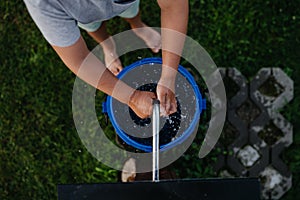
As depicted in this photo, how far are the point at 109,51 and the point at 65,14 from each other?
0.66 m

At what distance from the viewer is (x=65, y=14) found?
1131 mm

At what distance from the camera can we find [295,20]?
1.83 meters

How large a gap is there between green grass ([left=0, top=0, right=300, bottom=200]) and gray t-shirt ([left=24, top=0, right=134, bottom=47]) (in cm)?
65

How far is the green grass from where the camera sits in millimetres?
1820

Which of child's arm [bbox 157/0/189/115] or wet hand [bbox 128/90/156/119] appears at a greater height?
child's arm [bbox 157/0/189/115]

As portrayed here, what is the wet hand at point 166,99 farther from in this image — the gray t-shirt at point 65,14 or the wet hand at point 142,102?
the gray t-shirt at point 65,14

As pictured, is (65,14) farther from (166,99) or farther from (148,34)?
(148,34)

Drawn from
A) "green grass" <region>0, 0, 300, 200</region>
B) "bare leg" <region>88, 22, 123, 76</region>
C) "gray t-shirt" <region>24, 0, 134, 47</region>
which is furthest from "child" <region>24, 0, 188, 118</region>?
"green grass" <region>0, 0, 300, 200</region>

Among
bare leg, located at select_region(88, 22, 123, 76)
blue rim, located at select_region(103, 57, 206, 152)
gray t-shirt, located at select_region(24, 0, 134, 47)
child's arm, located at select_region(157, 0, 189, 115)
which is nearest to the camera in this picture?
gray t-shirt, located at select_region(24, 0, 134, 47)

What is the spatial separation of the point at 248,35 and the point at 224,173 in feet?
1.90

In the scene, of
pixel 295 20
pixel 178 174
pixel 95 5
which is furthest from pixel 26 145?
pixel 295 20

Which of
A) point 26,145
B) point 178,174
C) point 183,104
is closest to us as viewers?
point 183,104

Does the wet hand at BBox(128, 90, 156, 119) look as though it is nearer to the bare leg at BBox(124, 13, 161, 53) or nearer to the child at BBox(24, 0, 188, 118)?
the child at BBox(24, 0, 188, 118)

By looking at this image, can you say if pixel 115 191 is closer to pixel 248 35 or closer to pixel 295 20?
pixel 248 35
